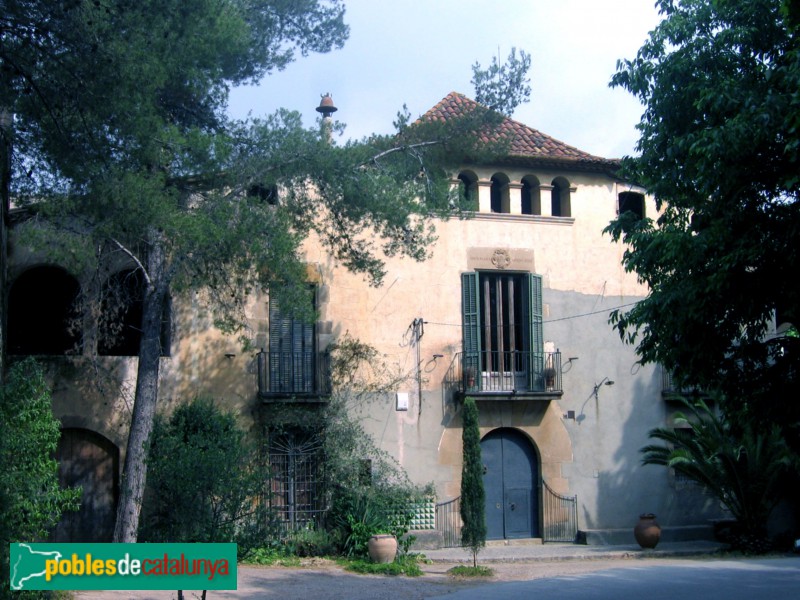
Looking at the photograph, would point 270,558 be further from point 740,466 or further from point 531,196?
point 531,196

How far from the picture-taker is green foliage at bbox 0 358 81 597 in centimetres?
1061

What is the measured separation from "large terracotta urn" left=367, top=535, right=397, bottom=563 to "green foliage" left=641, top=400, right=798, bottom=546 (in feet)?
20.4

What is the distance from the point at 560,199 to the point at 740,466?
6.84m

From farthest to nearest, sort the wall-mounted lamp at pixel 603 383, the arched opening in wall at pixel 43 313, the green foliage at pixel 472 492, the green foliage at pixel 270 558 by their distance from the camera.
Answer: the wall-mounted lamp at pixel 603 383, the arched opening in wall at pixel 43 313, the green foliage at pixel 270 558, the green foliage at pixel 472 492

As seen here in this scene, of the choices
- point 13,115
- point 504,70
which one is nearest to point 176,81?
point 13,115

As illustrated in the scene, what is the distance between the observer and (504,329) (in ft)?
67.5

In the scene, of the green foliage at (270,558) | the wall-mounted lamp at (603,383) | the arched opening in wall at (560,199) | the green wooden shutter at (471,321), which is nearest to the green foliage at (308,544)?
the green foliage at (270,558)

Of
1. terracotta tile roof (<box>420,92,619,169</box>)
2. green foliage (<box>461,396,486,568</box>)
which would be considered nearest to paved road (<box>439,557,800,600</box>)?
green foliage (<box>461,396,486,568</box>)

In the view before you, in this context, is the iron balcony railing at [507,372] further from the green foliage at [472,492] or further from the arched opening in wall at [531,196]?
the arched opening in wall at [531,196]

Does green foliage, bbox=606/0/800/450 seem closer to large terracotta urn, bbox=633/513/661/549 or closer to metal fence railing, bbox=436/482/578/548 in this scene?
large terracotta urn, bbox=633/513/661/549

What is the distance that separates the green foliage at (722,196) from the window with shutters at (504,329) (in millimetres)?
7211

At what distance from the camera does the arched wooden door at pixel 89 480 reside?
1734cm

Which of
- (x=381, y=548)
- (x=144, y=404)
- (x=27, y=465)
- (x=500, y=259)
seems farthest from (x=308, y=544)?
(x=27, y=465)

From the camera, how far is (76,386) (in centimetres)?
1730
